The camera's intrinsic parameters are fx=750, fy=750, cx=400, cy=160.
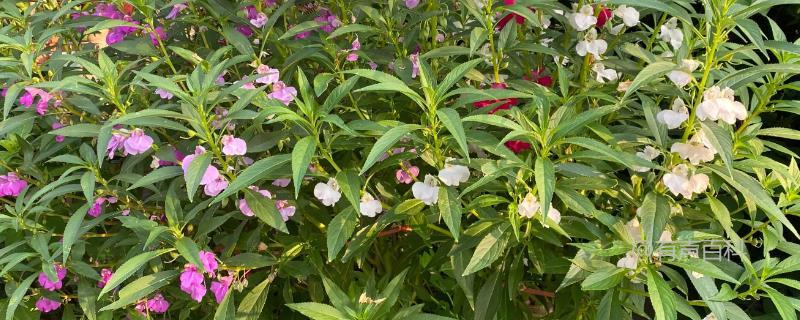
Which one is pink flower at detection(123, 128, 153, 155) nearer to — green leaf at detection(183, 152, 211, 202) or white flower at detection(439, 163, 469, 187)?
green leaf at detection(183, 152, 211, 202)

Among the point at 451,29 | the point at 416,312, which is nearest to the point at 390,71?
the point at 451,29

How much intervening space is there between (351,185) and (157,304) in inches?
26.9

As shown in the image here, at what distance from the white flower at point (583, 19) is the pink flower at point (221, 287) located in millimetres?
914

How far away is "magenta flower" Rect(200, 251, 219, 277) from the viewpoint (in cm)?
152

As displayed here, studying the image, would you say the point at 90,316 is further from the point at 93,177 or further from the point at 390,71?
the point at 390,71

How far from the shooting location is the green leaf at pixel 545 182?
1193mm

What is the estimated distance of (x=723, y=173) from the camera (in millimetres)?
1362

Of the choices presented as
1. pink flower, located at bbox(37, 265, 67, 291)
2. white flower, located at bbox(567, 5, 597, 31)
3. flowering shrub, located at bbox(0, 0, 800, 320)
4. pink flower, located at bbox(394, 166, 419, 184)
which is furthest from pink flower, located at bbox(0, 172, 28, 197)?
white flower, located at bbox(567, 5, 597, 31)

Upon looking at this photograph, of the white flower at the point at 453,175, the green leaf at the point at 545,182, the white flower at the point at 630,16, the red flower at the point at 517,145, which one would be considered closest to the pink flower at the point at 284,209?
the white flower at the point at 453,175

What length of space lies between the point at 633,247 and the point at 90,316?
1.16 m

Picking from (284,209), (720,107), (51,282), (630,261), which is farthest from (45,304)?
(720,107)

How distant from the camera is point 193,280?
59.9 inches

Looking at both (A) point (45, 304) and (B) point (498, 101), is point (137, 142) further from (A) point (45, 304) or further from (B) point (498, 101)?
(B) point (498, 101)

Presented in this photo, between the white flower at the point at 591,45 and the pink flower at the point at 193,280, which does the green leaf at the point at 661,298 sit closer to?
the white flower at the point at 591,45
